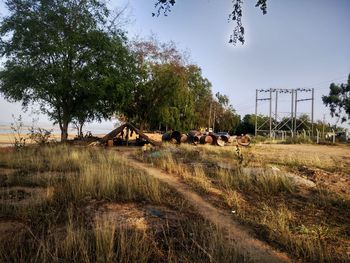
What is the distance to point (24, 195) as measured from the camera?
6.46m

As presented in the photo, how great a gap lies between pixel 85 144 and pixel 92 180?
12.6 m

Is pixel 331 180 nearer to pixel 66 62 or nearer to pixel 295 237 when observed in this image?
pixel 295 237

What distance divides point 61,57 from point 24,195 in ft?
49.5

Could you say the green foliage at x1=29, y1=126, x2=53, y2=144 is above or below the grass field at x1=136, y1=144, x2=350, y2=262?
above

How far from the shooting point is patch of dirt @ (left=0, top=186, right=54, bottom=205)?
5898 millimetres

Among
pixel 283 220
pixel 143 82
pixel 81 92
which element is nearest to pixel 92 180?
pixel 283 220

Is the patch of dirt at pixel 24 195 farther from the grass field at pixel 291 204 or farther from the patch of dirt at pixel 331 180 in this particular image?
the patch of dirt at pixel 331 180

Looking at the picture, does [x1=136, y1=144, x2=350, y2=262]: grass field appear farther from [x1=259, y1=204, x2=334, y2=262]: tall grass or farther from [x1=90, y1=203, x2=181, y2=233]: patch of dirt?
[x1=90, y1=203, x2=181, y2=233]: patch of dirt

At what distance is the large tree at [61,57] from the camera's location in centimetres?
1864

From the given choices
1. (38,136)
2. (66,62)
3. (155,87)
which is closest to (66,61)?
(66,62)

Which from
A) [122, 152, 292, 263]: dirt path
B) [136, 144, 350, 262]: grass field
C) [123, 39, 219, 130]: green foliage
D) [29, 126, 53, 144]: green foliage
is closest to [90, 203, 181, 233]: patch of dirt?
[122, 152, 292, 263]: dirt path

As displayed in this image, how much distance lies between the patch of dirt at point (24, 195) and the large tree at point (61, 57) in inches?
496

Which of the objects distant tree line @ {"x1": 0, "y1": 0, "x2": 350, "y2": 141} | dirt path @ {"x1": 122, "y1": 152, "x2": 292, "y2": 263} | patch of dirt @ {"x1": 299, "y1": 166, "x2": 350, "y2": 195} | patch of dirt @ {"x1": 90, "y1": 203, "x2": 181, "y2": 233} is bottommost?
dirt path @ {"x1": 122, "y1": 152, "x2": 292, "y2": 263}

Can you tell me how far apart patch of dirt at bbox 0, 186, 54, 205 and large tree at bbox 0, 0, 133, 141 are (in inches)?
496
